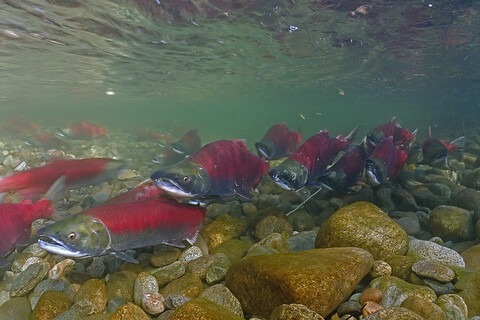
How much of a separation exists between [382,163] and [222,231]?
8.40 ft

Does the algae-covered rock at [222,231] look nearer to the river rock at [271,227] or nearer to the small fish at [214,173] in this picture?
the river rock at [271,227]

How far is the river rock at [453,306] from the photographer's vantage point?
2.27 meters

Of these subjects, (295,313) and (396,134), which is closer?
(295,313)

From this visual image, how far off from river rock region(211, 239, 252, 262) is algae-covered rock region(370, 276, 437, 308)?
1593mm

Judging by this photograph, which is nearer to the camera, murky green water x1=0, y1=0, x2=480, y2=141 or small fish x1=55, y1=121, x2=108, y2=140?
murky green water x1=0, y1=0, x2=480, y2=141

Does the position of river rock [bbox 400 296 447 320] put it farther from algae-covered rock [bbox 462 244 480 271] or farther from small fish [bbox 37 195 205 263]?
small fish [bbox 37 195 205 263]

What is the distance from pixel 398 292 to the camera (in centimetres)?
246

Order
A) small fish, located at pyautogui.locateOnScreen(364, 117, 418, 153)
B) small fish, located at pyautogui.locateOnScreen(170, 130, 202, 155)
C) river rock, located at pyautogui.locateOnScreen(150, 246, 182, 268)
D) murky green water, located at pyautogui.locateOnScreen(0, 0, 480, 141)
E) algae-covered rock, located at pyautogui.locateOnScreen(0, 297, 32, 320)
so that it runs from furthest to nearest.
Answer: murky green water, located at pyautogui.locateOnScreen(0, 0, 480, 141), small fish, located at pyautogui.locateOnScreen(170, 130, 202, 155), small fish, located at pyautogui.locateOnScreen(364, 117, 418, 153), river rock, located at pyautogui.locateOnScreen(150, 246, 182, 268), algae-covered rock, located at pyautogui.locateOnScreen(0, 297, 32, 320)

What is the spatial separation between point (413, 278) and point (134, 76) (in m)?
27.4

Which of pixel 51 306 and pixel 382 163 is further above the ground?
pixel 382 163

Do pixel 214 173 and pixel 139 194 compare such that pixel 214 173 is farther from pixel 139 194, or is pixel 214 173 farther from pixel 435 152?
pixel 435 152

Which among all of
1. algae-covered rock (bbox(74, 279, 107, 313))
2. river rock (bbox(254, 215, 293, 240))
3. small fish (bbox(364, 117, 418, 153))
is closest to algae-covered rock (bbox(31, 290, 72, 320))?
algae-covered rock (bbox(74, 279, 107, 313))

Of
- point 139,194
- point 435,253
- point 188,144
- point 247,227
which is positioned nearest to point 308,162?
point 247,227

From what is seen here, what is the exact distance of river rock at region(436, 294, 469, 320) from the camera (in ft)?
7.45
